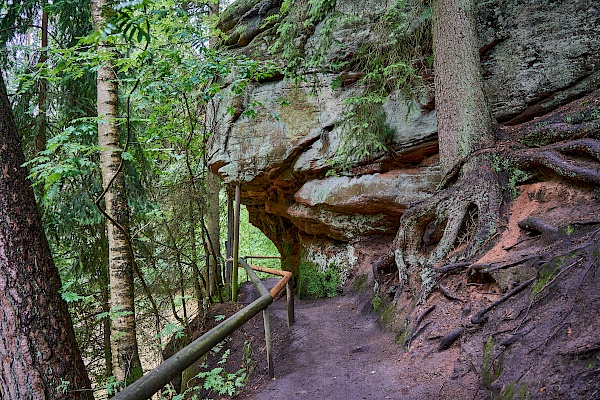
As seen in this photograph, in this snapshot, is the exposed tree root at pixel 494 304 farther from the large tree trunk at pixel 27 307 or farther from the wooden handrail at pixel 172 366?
the large tree trunk at pixel 27 307

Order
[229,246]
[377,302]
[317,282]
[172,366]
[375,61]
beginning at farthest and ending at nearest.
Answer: [229,246] → [317,282] → [375,61] → [377,302] → [172,366]

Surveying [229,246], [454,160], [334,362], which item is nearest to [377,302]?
[334,362]

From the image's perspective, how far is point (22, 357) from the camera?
303 cm

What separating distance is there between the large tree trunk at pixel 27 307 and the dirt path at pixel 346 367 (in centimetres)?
197

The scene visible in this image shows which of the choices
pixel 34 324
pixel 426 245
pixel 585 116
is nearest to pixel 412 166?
pixel 426 245

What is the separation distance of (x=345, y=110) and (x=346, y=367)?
20.6 feet

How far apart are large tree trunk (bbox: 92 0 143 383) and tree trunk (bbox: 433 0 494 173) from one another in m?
4.82

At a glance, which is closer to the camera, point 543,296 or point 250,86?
point 543,296

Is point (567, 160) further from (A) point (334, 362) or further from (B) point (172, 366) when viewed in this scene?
(B) point (172, 366)

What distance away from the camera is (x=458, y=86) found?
227 inches

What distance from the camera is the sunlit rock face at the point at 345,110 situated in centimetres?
717

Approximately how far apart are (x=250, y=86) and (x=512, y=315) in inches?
368

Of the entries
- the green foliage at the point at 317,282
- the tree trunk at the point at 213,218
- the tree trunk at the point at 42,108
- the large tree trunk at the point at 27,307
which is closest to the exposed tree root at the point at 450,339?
the large tree trunk at the point at 27,307

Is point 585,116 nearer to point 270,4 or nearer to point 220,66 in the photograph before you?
point 220,66
